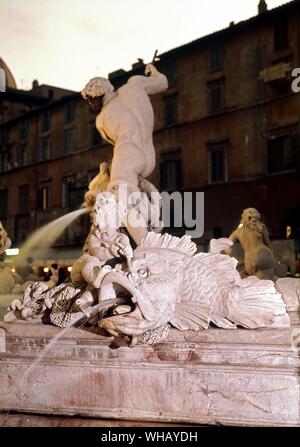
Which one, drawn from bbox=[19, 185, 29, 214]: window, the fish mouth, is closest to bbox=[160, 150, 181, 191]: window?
bbox=[19, 185, 29, 214]: window

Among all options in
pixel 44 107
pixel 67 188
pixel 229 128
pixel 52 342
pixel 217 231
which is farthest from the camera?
pixel 44 107

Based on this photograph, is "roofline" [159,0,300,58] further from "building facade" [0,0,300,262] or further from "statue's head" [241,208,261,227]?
"statue's head" [241,208,261,227]

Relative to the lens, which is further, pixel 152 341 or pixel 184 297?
pixel 184 297

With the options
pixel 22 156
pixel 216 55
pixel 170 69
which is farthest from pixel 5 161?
pixel 216 55

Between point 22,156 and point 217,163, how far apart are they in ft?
51.5

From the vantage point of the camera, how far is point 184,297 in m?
2.87

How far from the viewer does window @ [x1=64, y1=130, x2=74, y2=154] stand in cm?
3142

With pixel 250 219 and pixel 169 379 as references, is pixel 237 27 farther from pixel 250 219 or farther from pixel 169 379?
pixel 169 379

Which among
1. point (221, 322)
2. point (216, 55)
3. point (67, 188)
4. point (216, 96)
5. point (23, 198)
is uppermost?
point (216, 55)

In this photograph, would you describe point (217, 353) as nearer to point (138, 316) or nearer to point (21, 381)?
point (138, 316)

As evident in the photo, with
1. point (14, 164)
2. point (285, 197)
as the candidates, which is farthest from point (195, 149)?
point (14, 164)

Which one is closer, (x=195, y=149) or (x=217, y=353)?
(x=217, y=353)

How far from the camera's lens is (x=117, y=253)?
302 cm
